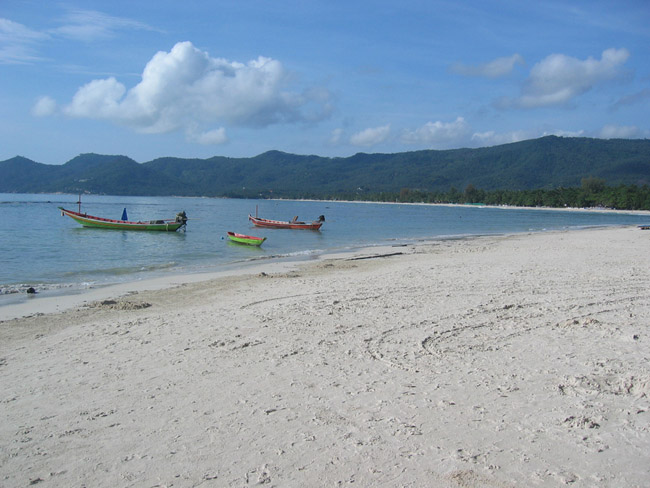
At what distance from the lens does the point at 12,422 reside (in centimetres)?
→ 484

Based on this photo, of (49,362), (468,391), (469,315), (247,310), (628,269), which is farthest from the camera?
(628,269)

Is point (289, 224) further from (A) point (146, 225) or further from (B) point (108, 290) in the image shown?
(B) point (108, 290)

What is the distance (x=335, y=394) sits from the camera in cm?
530

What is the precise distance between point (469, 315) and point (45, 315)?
27.8 ft

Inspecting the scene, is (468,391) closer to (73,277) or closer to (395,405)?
(395,405)

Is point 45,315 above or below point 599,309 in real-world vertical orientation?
below

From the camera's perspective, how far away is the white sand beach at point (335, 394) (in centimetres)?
393

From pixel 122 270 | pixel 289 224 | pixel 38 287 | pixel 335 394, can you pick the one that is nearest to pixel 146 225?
pixel 289 224

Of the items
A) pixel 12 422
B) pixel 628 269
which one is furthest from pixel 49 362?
pixel 628 269

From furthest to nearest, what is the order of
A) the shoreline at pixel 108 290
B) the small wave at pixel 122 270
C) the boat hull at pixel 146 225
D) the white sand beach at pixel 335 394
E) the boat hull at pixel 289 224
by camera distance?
1. the boat hull at pixel 289 224
2. the boat hull at pixel 146 225
3. the small wave at pixel 122 270
4. the shoreline at pixel 108 290
5. the white sand beach at pixel 335 394

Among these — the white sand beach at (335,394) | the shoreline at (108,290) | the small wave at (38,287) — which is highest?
the white sand beach at (335,394)

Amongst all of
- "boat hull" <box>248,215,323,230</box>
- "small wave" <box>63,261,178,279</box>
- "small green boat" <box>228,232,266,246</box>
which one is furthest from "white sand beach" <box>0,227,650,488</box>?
"boat hull" <box>248,215,323,230</box>

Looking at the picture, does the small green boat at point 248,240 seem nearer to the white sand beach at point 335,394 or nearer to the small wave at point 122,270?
the small wave at point 122,270

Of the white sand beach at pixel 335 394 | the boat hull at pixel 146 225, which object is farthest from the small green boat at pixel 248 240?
the white sand beach at pixel 335 394
